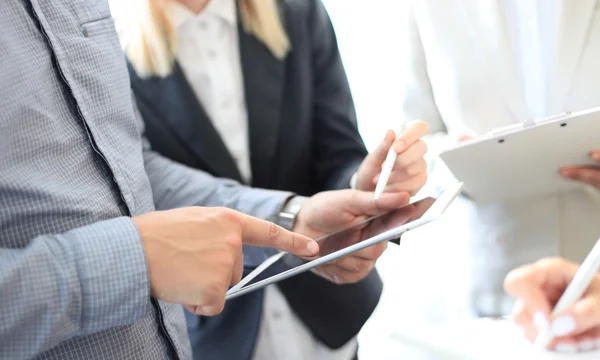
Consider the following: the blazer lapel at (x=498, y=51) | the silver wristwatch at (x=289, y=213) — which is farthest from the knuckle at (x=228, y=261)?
the blazer lapel at (x=498, y=51)

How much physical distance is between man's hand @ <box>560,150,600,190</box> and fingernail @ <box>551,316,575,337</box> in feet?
0.79

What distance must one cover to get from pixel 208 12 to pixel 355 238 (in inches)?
17.5

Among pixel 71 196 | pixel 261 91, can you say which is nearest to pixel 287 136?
pixel 261 91

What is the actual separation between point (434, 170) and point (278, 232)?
0.43 meters

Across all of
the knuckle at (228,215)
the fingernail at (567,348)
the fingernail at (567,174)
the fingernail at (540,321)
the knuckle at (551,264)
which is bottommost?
the fingernail at (567,348)

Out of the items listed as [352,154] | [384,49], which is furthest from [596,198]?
[384,49]

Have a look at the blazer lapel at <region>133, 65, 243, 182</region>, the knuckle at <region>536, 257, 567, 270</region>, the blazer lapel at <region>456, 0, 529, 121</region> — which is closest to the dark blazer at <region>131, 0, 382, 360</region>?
the blazer lapel at <region>133, 65, 243, 182</region>

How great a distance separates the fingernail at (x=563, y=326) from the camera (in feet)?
1.81

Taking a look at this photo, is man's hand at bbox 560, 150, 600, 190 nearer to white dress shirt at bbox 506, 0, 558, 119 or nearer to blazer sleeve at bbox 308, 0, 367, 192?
white dress shirt at bbox 506, 0, 558, 119

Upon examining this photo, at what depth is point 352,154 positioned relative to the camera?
909mm

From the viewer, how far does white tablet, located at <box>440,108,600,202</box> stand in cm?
65

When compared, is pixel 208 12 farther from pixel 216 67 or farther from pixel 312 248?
pixel 312 248

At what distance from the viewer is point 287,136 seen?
2.90ft

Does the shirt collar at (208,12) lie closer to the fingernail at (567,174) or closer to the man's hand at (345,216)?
the man's hand at (345,216)
